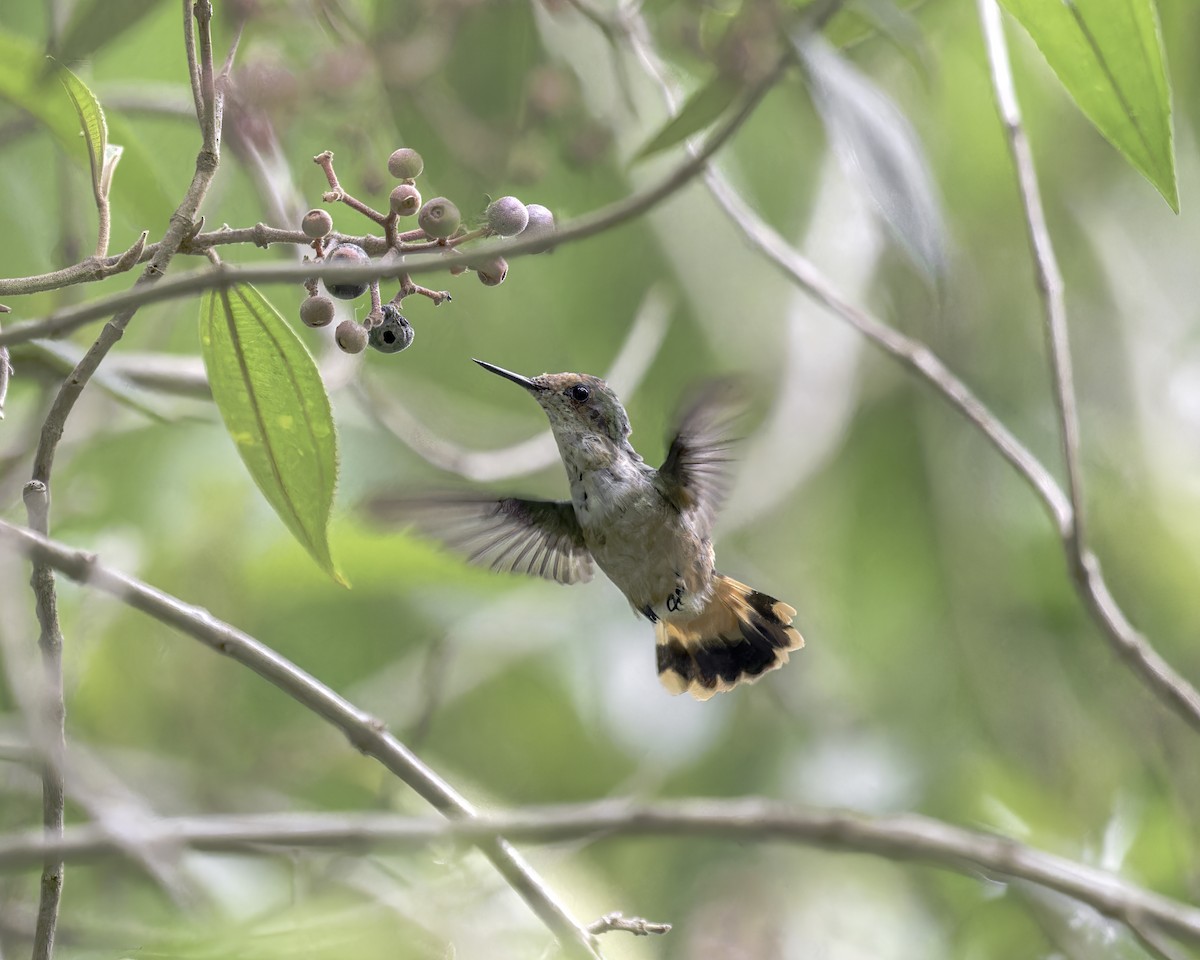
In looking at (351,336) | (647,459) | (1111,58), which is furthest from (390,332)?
(647,459)

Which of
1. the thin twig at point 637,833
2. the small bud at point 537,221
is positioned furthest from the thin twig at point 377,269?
the thin twig at point 637,833

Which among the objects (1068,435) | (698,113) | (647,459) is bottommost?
(1068,435)

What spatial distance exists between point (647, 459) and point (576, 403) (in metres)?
0.48

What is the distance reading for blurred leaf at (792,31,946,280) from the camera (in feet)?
4.80

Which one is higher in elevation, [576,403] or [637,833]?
[576,403]

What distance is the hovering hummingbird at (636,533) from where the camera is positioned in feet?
8.05

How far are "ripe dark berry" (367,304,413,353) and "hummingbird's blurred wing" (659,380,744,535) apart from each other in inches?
20.9

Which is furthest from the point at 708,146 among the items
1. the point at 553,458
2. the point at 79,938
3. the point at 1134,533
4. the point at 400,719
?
the point at 1134,533

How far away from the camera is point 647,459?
2914mm

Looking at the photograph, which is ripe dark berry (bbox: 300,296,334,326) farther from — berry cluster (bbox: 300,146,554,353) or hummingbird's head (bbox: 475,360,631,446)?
hummingbird's head (bbox: 475,360,631,446)

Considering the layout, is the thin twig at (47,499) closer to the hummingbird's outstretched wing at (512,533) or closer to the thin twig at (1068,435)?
the hummingbird's outstretched wing at (512,533)

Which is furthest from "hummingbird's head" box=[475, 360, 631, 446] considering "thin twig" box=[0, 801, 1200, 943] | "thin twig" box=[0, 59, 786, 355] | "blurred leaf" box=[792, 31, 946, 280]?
"thin twig" box=[0, 801, 1200, 943]

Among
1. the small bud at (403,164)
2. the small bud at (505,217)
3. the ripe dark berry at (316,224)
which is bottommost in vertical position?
the ripe dark berry at (316,224)

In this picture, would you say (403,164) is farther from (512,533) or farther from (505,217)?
(512,533)
